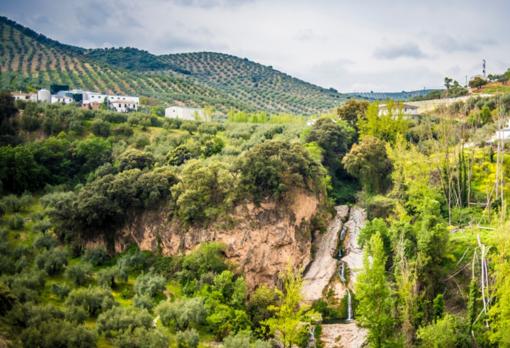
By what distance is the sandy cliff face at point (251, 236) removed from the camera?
4953 centimetres

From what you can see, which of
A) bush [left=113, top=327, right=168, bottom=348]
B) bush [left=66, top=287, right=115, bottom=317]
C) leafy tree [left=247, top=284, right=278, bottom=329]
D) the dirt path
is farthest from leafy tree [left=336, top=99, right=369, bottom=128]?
bush [left=113, top=327, right=168, bottom=348]

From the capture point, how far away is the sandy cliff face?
49531mm

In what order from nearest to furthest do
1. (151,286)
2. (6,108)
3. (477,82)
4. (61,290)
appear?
(61,290)
(151,286)
(6,108)
(477,82)

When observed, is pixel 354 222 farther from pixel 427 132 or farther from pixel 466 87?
pixel 466 87

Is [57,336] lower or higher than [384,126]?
lower

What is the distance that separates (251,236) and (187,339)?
14712 millimetres

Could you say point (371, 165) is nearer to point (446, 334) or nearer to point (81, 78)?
point (446, 334)

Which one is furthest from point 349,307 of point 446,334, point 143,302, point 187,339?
point 143,302

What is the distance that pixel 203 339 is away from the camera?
41.3 metres

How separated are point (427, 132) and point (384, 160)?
45.2ft

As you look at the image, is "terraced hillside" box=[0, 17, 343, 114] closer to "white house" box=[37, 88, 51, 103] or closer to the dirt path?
"white house" box=[37, 88, 51, 103]

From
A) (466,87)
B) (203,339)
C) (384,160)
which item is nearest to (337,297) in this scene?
(203,339)

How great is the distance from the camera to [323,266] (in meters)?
51.9

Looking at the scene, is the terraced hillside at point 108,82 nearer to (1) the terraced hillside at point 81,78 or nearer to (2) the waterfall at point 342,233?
(1) the terraced hillside at point 81,78
